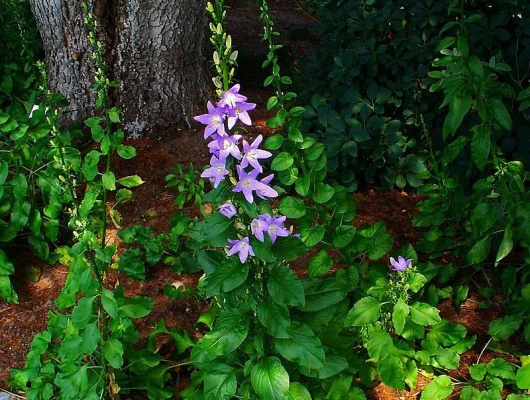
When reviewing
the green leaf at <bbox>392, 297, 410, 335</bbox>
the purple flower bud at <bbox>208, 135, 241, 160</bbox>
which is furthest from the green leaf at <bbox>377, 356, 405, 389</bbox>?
the purple flower bud at <bbox>208, 135, 241, 160</bbox>

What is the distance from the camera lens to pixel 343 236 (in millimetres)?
2725

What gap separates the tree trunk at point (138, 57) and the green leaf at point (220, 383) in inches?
96.4

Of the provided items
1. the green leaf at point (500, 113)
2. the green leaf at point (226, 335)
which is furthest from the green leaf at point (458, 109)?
the green leaf at point (226, 335)

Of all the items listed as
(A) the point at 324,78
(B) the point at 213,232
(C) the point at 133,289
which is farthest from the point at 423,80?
(B) the point at 213,232

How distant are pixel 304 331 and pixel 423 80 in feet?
7.12

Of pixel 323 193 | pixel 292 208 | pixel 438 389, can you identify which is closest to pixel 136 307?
pixel 292 208

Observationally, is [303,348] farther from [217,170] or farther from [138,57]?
[138,57]

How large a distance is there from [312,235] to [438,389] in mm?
859

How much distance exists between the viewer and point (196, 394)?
2564 mm

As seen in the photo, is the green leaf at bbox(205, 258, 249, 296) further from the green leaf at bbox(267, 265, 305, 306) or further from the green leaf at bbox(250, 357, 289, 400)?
the green leaf at bbox(250, 357, 289, 400)

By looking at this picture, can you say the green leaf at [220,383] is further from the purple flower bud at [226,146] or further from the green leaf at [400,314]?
the purple flower bud at [226,146]

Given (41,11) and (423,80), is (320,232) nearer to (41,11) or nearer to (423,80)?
(423,80)

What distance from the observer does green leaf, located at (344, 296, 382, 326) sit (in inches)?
101

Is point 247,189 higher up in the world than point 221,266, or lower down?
higher up
